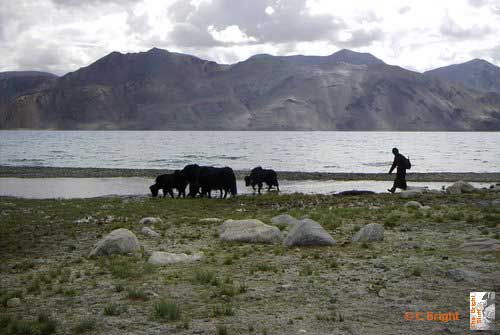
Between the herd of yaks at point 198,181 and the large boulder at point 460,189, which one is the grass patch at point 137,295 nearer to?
the herd of yaks at point 198,181

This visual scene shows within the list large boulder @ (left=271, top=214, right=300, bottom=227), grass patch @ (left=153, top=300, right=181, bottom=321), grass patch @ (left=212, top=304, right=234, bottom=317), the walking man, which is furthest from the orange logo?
the walking man

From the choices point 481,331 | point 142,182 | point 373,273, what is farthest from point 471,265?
point 142,182

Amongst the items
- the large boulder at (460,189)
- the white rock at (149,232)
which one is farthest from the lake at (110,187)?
the white rock at (149,232)

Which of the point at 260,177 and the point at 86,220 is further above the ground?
the point at 260,177

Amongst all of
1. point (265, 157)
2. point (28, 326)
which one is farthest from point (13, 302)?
point (265, 157)

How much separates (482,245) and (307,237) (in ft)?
10.5

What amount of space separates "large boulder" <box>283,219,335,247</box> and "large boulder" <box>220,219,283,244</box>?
19.5 inches

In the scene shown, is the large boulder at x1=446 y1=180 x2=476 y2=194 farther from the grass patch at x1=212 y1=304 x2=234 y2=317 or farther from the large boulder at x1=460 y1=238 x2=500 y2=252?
the grass patch at x1=212 y1=304 x2=234 y2=317

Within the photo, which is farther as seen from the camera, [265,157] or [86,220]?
[265,157]

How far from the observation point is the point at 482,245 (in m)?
10.0

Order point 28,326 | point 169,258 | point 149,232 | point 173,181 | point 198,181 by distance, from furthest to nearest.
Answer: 1. point 173,181
2. point 198,181
3. point 149,232
4. point 169,258
5. point 28,326

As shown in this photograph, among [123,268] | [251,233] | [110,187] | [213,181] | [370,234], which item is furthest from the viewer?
[110,187]

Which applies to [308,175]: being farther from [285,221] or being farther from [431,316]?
[431,316]

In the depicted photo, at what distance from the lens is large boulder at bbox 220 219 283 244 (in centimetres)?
1140
